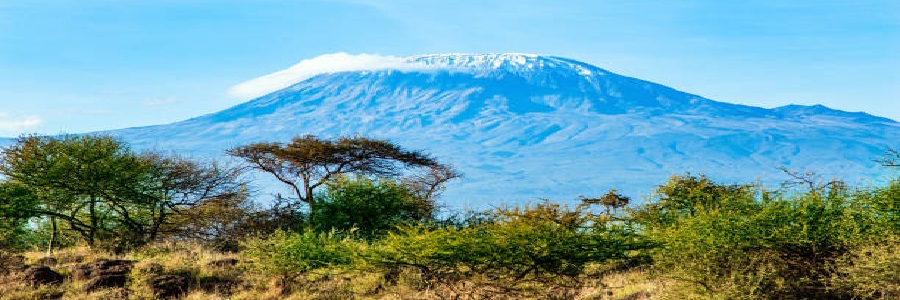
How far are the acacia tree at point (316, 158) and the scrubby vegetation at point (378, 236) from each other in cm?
9

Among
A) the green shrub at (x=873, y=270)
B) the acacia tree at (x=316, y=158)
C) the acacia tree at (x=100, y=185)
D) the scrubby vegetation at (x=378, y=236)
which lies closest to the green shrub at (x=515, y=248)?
the scrubby vegetation at (x=378, y=236)

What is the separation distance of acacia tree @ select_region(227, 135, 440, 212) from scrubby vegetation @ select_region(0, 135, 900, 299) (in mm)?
93

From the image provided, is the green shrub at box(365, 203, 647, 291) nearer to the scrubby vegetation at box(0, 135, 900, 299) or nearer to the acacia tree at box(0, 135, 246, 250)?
the scrubby vegetation at box(0, 135, 900, 299)

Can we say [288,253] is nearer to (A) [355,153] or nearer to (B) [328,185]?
(B) [328,185]

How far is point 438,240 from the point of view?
1314 centimetres

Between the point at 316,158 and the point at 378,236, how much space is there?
8075 millimetres

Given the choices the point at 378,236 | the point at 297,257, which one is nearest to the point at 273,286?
the point at 297,257

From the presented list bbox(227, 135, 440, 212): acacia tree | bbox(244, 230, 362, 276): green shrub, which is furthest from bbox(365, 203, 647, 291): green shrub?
bbox(227, 135, 440, 212): acacia tree

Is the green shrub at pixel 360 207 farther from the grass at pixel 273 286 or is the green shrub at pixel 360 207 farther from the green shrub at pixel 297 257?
the green shrub at pixel 297 257

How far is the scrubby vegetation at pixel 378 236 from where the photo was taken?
13.6 m

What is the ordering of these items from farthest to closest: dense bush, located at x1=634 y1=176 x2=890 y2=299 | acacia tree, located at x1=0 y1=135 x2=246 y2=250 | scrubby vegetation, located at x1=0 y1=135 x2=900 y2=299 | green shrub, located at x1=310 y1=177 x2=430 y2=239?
green shrub, located at x1=310 y1=177 x2=430 y2=239
acacia tree, located at x1=0 y1=135 x2=246 y2=250
dense bush, located at x1=634 y1=176 x2=890 y2=299
scrubby vegetation, located at x1=0 y1=135 x2=900 y2=299

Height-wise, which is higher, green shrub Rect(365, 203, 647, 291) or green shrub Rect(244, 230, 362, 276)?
green shrub Rect(365, 203, 647, 291)

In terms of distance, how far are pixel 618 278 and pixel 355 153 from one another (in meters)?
17.9

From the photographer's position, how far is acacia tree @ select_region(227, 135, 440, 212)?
3319cm
